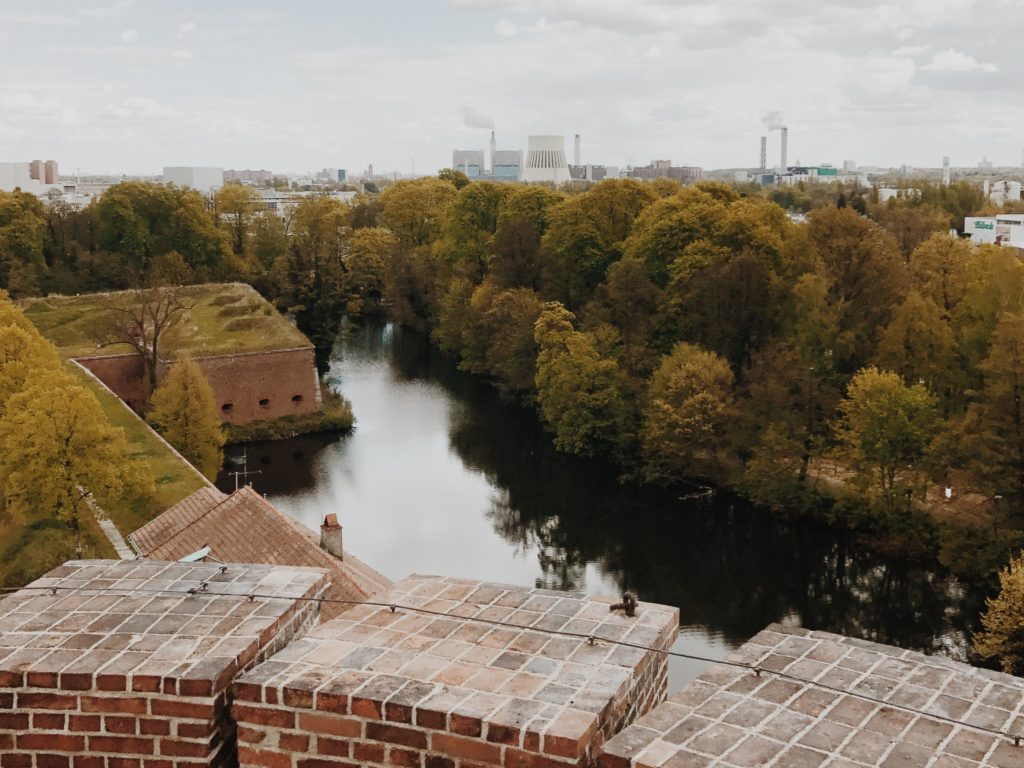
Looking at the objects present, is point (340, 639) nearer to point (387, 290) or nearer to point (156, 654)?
point (156, 654)

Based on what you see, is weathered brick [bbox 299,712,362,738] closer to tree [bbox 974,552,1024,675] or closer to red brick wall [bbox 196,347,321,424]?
tree [bbox 974,552,1024,675]

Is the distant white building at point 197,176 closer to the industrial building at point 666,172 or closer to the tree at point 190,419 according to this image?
the industrial building at point 666,172

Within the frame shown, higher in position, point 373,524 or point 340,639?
point 340,639

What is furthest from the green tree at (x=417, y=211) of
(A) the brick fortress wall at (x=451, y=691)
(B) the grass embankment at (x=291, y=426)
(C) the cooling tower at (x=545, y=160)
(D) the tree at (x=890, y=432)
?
(C) the cooling tower at (x=545, y=160)

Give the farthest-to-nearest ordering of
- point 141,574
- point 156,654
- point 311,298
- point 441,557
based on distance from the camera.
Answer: point 311,298
point 441,557
point 141,574
point 156,654

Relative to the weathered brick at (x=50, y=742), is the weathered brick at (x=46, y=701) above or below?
above

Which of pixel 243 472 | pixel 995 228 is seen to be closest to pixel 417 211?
pixel 243 472

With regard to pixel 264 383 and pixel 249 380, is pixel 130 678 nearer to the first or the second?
pixel 249 380

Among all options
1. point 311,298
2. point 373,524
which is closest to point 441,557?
point 373,524
